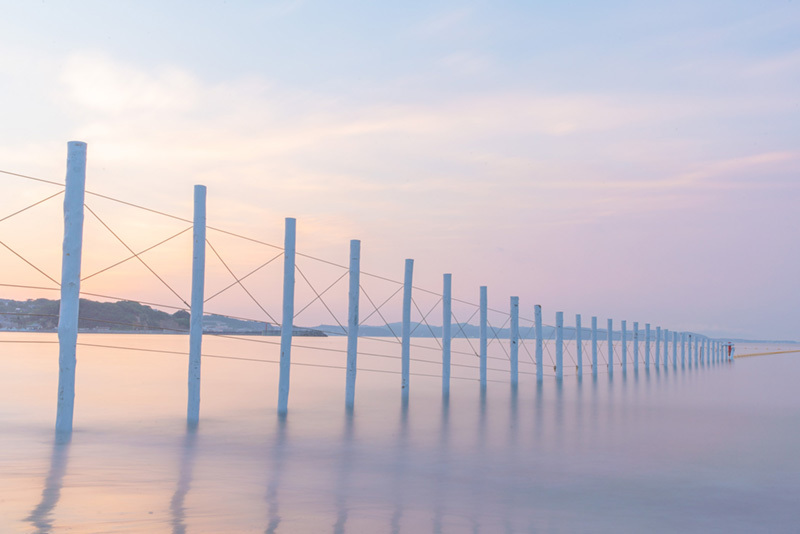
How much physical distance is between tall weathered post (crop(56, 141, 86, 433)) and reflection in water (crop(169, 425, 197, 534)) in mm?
1823

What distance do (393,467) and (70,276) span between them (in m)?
5.48

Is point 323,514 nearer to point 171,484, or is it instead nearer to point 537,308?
point 171,484

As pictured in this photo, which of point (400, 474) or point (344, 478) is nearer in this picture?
point (344, 478)

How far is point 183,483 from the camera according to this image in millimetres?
7820

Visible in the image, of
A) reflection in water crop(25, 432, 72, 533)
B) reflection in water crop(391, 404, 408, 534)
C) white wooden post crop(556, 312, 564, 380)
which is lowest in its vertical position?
reflection in water crop(391, 404, 408, 534)

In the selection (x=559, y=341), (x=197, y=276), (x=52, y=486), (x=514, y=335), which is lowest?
(x=52, y=486)

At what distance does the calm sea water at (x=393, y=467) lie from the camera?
21.7ft

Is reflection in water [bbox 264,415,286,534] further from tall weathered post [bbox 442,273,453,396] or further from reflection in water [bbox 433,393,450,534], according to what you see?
tall weathered post [bbox 442,273,453,396]

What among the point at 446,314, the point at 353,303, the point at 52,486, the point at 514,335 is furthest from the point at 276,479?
the point at 514,335

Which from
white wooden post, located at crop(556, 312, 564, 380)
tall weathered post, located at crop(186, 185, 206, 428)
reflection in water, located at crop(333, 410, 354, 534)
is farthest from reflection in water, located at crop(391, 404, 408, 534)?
white wooden post, located at crop(556, 312, 564, 380)

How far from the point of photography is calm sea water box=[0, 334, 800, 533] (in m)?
6.61

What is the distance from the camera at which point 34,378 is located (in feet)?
80.9

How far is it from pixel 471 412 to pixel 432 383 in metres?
10.3

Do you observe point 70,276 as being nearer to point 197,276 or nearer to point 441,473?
point 197,276
